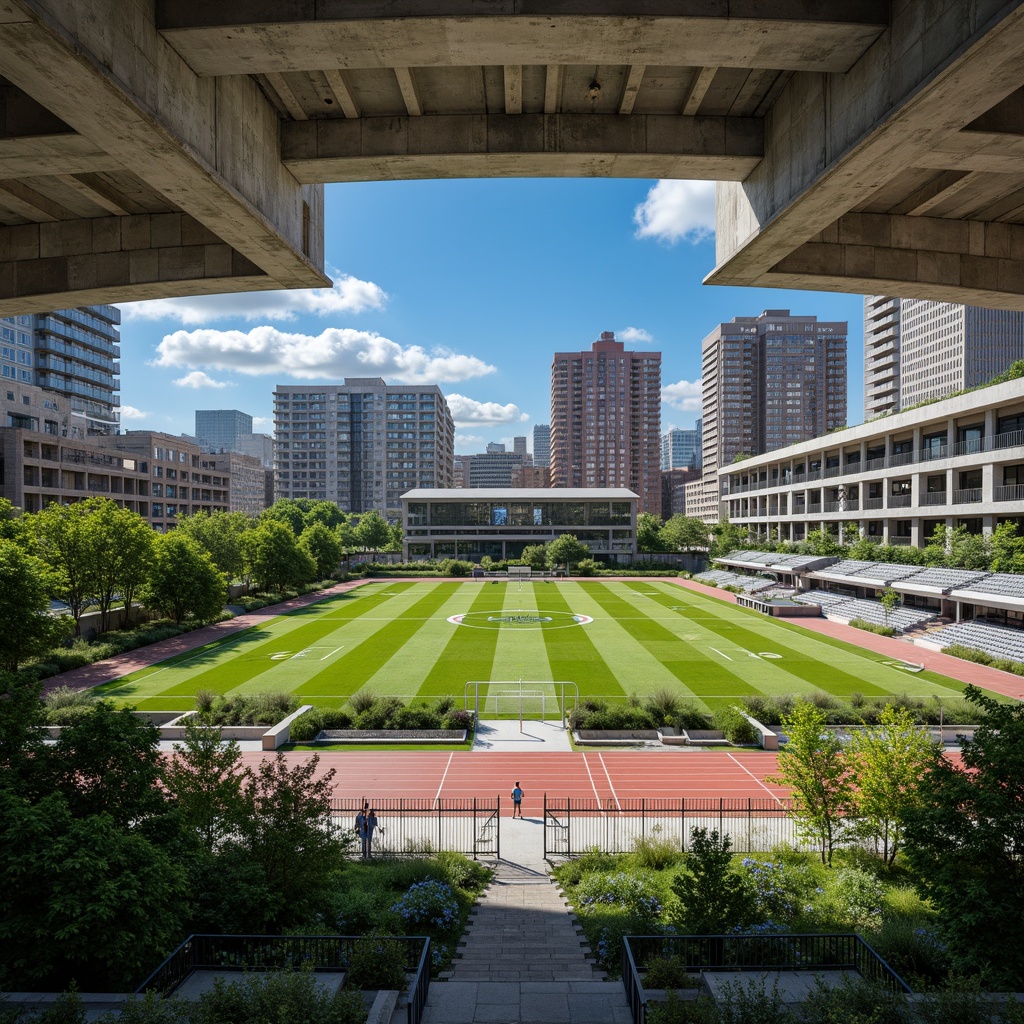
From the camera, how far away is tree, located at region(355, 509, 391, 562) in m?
110

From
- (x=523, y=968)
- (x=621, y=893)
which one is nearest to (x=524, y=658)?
(x=621, y=893)

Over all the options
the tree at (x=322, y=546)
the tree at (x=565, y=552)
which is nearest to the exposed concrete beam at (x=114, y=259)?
the tree at (x=322, y=546)

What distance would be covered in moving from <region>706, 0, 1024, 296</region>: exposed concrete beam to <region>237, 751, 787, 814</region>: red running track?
1786 cm

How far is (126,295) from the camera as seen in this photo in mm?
11555

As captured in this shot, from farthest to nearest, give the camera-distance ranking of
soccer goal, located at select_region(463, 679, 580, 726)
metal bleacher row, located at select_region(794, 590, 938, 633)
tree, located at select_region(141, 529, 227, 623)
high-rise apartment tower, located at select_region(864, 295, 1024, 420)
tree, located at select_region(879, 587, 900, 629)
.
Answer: high-rise apartment tower, located at select_region(864, 295, 1024, 420), tree, located at select_region(879, 587, 900, 629), tree, located at select_region(141, 529, 227, 623), metal bleacher row, located at select_region(794, 590, 938, 633), soccer goal, located at select_region(463, 679, 580, 726)

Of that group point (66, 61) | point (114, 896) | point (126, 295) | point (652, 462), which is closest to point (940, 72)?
point (66, 61)

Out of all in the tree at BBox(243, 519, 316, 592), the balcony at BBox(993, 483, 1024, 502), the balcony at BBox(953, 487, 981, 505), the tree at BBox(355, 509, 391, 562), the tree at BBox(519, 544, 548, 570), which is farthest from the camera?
the tree at BBox(355, 509, 391, 562)

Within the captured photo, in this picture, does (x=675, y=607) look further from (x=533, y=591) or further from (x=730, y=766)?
(x=730, y=766)

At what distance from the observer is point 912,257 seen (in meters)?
11.3

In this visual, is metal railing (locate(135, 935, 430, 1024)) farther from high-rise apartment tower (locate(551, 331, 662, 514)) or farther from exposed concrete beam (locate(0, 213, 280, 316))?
high-rise apartment tower (locate(551, 331, 662, 514))

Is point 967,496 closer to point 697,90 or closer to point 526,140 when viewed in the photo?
point 697,90

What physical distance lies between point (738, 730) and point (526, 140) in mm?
23543

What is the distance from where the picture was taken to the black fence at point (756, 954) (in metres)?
9.44

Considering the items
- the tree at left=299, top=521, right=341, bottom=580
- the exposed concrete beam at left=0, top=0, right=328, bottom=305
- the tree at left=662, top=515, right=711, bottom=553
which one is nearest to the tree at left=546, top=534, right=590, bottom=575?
the tree at left=662, top=515, right=711, bottom=553
